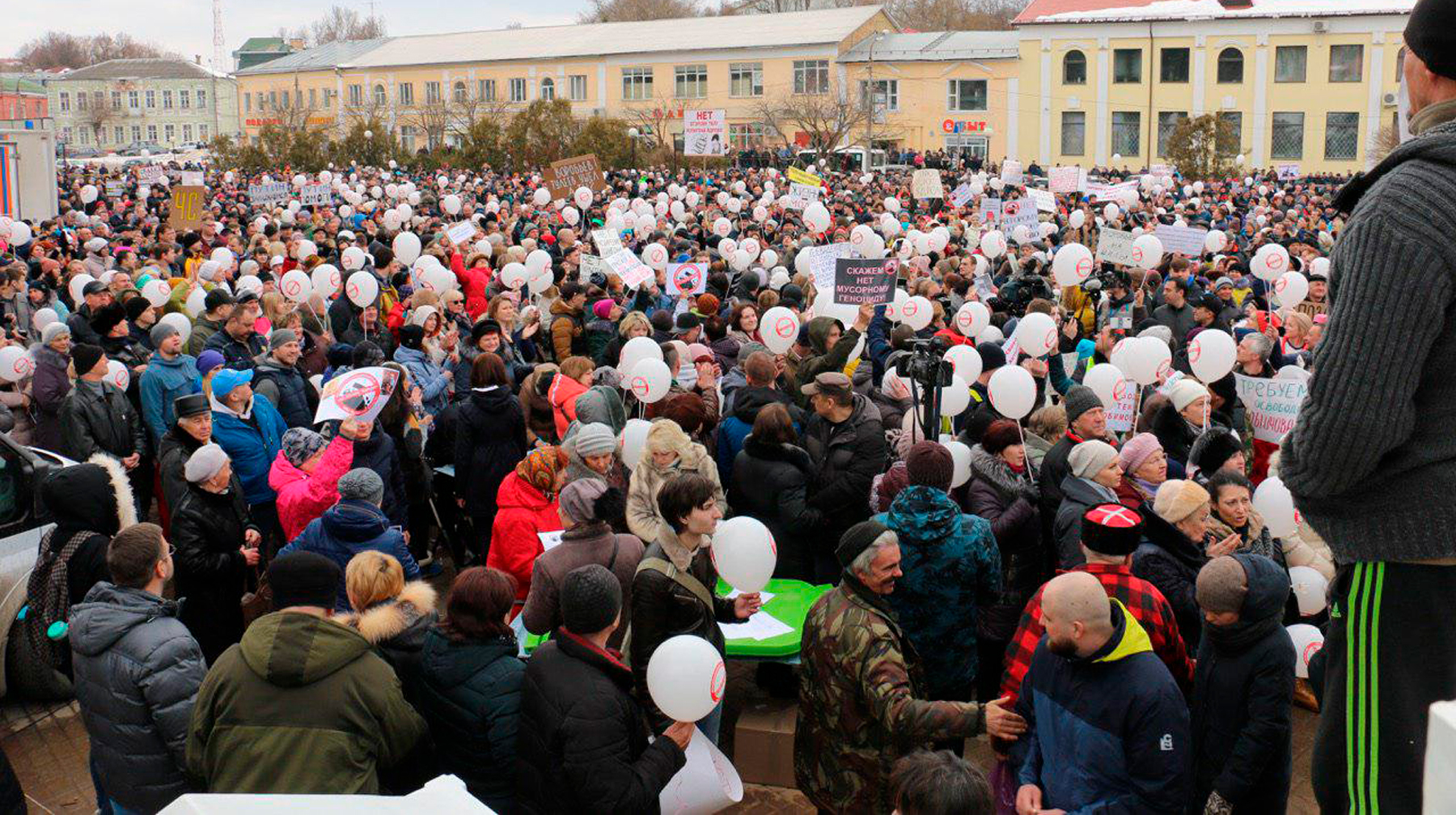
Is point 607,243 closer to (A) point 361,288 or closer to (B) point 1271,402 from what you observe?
(A) point 361,288

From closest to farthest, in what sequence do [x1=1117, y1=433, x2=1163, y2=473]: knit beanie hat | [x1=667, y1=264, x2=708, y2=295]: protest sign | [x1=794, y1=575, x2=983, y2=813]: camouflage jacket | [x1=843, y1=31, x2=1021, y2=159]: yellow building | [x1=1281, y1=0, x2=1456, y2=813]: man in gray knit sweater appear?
[x1=1281, y1=0, x2=1456, y2=813]: man in gray knit sweater < [x1=794, y1=575, x2=983, y2=813]: camouflage jacket < [x1=1117, y1=433, x2=1163, y2=473]: knit beanie hat < [x1=667, y1=264, x2=708, y2=295]: protest sign < [x1=843, y1=31, x2=1021, y2=159]: yellow building

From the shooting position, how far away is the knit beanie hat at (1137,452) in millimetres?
6445

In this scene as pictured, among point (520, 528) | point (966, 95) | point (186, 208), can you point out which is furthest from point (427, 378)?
point (966, 95)

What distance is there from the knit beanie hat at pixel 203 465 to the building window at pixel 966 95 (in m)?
59.3

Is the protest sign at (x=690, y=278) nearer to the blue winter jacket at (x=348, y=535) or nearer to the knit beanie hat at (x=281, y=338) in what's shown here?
the knit beanie hat at (x=281, y=338)

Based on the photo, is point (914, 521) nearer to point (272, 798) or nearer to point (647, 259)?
point (272, 798)

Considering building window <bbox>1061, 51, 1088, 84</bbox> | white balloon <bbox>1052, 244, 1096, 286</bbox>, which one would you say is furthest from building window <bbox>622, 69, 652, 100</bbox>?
white balloon <bbox>1052, 244, 1096, 286</bbox>

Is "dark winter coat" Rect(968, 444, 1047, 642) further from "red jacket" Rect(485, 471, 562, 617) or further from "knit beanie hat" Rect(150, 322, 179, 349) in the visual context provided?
"knit beanie hat" Rect(150, 322, 179, 349)

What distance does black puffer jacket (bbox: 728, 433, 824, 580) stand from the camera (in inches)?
265

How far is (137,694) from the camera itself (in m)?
4.41

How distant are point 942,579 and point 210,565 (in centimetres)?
358

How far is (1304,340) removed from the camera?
966cm

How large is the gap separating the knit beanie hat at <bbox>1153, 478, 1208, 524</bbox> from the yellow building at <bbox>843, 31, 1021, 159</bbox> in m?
55.8

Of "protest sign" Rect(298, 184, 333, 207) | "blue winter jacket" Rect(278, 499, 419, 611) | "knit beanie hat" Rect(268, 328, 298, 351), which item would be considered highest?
"protest sign" Rect(298, 184, 333, 207)
